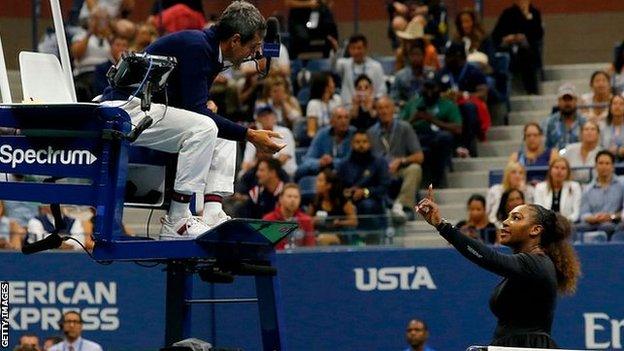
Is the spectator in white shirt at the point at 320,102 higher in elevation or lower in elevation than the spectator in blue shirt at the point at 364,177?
higher

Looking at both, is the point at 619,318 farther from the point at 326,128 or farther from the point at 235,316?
the point at 326,128

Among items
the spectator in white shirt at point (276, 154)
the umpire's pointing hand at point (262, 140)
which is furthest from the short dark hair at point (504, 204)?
the umpire's pointing hand at point (262, 140)

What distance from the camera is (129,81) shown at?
977 cm

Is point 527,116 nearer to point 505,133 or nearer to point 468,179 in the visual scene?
point 505,133

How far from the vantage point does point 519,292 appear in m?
9.49

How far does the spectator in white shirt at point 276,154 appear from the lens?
17.8 m

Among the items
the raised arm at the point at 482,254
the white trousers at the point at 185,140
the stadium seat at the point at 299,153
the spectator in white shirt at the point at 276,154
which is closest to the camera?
the raised arm at the point at 482,254

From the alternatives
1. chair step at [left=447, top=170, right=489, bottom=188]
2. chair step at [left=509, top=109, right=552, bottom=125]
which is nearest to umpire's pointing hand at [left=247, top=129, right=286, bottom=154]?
chair step at [left=447, top=170, right=489, bottom=188]

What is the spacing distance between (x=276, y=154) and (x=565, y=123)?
9.08ft

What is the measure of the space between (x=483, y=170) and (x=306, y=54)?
2.97 m

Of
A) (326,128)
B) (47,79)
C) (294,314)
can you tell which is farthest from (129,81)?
(326,128)

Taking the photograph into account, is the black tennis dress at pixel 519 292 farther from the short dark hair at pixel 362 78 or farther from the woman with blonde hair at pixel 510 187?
the short dark hair at pixel 362 78

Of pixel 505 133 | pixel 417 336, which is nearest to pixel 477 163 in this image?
pixel 505 133

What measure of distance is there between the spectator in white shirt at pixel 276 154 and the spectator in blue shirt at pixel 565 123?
2.46 metres
